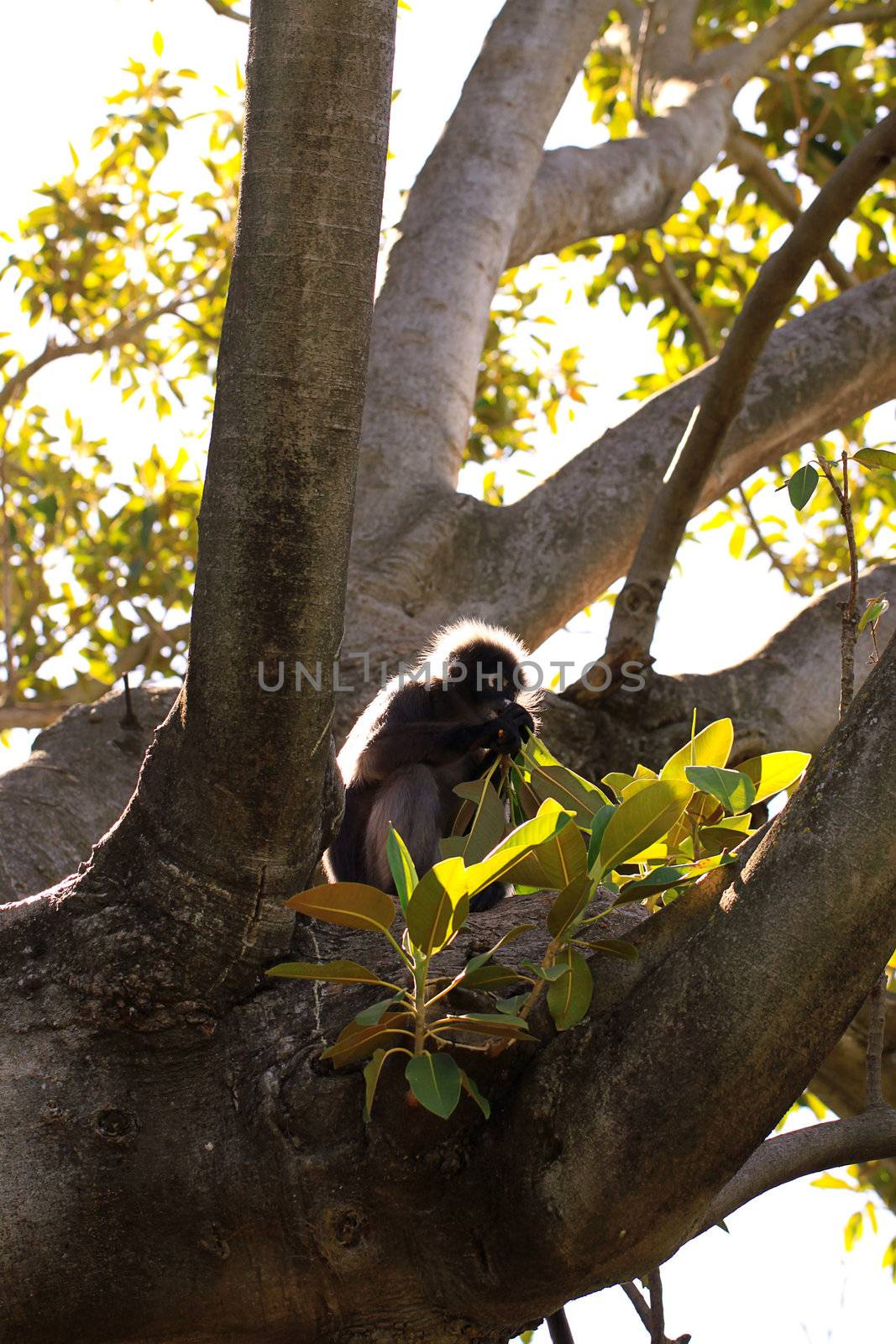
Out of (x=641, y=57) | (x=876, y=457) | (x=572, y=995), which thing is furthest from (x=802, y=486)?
(x=641, y=57)

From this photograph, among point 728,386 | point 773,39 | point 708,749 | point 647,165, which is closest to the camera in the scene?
point 708,749

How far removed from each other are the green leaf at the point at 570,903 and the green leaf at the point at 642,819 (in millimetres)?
37

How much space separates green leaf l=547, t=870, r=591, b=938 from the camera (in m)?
1.68

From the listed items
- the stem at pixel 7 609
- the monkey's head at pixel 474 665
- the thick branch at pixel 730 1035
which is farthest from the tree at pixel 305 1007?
the stem at pixel 7 609

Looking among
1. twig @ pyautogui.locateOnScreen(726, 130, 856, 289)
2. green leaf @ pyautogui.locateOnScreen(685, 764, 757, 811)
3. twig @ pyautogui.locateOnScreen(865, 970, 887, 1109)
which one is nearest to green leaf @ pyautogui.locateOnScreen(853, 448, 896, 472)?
green leaf @ pyautogui.locateOnScreen(685, 764, 757, 811)

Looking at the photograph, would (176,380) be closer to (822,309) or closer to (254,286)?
(822,309)

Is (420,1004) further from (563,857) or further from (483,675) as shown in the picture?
(483,675)

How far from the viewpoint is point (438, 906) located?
156 cm

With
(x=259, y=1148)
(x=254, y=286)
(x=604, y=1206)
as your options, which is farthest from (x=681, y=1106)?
(x=254, y=286)

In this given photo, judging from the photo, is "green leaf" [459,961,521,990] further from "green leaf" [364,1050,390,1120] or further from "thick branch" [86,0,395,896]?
"thick branch" [86,0,395,896]

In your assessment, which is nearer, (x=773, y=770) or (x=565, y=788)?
(x=773, y=770)

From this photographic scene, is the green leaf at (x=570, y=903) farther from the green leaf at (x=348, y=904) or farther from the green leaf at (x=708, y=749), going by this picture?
the green leaf at (x=708, y=749)

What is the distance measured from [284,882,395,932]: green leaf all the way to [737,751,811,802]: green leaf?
62 cm

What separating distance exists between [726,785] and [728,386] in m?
1.69
